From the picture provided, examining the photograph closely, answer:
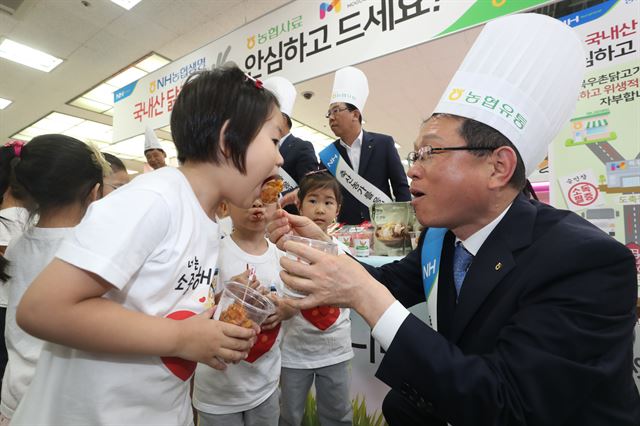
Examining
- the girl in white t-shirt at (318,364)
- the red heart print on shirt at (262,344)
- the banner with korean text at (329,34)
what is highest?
the banner with korean text at (329,34)

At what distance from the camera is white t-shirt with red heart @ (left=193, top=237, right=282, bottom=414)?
5.11ft

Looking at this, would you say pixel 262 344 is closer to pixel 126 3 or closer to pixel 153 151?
pixel 153 151

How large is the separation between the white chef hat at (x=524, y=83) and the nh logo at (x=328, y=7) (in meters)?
2.27

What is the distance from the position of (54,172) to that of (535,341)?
1779mm

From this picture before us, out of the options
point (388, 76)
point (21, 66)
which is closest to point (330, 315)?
point (388, 76)

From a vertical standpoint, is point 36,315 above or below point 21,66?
below

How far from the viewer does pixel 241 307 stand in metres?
1.01

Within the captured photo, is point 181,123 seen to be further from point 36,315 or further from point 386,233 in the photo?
point 386,233

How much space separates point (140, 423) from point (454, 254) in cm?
116

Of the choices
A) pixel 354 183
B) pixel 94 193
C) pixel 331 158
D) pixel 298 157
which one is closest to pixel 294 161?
pixel 298 157

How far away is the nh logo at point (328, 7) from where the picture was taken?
3188 millimetres

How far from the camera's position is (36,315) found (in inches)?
30.5

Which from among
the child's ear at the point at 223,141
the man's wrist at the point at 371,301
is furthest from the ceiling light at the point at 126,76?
the man's wrist at the point at 371,301

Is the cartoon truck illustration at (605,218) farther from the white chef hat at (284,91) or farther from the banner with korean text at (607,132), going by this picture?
the white chef hat at (284,91)
